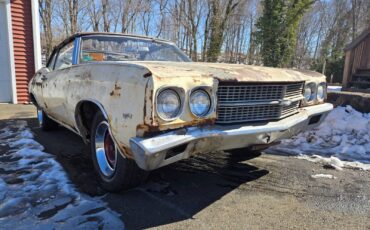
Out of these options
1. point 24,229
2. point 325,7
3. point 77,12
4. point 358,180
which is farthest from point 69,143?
point 325,7

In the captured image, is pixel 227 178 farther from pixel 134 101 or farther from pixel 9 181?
pixel 9 181

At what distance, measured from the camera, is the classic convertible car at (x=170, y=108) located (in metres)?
2.16

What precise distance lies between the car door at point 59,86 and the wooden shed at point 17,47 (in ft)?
16.1

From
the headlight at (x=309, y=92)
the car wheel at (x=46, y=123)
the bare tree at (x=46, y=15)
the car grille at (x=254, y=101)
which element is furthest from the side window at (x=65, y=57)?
the bare tree at (x=46, y=15)

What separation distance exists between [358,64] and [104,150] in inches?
426

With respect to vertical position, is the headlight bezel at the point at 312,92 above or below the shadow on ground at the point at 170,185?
above

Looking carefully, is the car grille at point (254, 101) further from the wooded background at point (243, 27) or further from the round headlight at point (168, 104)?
the wooded background at point (243, 27)

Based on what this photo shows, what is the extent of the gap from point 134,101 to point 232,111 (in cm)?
84

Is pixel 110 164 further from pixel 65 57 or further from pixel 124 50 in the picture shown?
pixel 65 57

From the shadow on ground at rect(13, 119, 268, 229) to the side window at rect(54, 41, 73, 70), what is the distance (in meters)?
1.14

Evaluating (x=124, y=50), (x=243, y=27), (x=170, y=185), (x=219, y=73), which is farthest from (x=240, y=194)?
(x=243, y=27)

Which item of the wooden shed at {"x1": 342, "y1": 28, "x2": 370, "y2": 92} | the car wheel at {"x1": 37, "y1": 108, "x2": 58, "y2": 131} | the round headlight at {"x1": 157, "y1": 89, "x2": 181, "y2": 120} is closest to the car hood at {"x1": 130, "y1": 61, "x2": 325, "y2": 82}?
the round headlight at {"x1": 157, "y1": 89, "x2": 181, "y2": 120}

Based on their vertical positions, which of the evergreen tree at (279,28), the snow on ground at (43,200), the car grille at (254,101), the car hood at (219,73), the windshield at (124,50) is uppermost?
the evergreen tree at (279,28)

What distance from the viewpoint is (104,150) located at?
3.01 m
